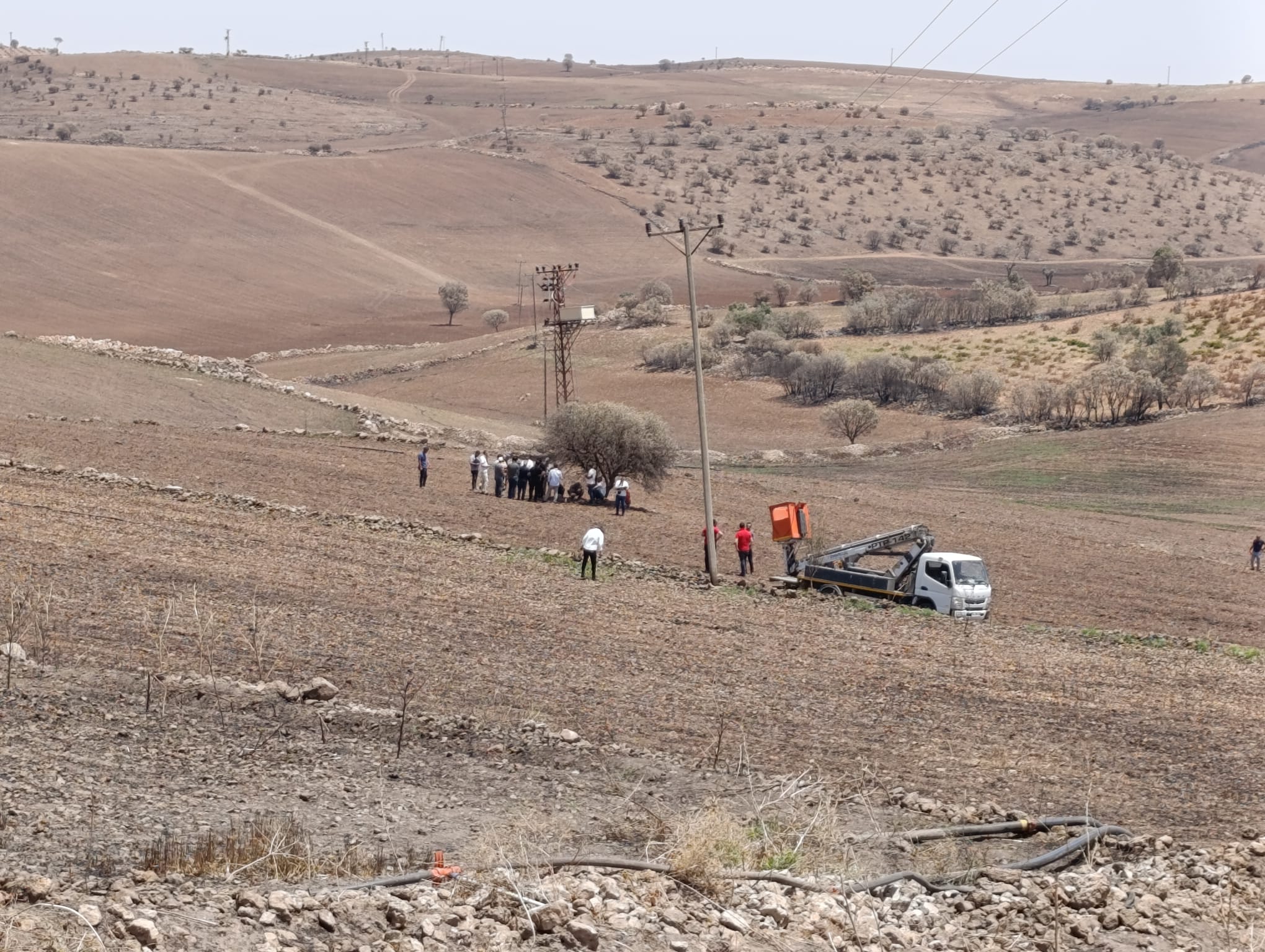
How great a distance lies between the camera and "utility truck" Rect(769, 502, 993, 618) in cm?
2391

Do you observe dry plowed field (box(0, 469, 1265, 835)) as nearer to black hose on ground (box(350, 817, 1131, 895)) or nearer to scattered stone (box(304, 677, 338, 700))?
scattered stone (box(304, 677, 338, 700))

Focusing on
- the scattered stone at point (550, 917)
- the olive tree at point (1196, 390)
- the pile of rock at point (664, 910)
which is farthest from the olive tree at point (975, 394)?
the scattered stone at point (550, 917)

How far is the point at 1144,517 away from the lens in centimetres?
3862

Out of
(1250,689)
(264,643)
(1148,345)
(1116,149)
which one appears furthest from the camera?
(1116,149)

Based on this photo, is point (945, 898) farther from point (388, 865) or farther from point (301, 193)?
point (301, 193)

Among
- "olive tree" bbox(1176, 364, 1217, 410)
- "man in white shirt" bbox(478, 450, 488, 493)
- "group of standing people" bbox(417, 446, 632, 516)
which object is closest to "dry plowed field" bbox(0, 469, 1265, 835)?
"group of standing people" bbox(417, 446, 632, 516)

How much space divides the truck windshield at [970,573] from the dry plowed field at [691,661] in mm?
1576

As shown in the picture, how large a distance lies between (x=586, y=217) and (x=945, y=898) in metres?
112

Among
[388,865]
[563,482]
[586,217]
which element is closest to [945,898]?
[388,865]

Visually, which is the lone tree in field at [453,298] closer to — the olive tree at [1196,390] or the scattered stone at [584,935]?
the olive tree at [1196,390]

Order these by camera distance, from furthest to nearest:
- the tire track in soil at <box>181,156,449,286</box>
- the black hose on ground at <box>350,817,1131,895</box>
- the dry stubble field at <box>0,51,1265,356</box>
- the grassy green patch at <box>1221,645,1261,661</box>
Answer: the tire track in soil at <box>181,156,449,286</box> → the dry stubble field at <box>0,51,1265,356</box> → the grassy green patch at <box>1221,645,1261,661</box> → the black hose on ground at <box>350,817,1131,895</box>

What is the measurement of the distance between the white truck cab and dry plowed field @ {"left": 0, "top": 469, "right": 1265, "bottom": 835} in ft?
4.36

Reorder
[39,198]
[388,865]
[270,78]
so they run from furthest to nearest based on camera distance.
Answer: [270,78] < [39,198] < [388,865]

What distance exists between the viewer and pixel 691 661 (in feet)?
58.8
